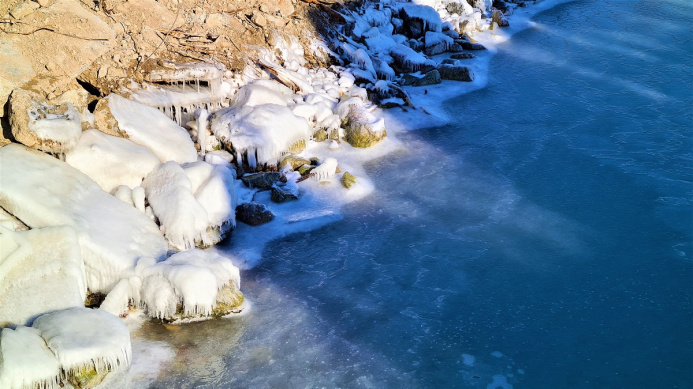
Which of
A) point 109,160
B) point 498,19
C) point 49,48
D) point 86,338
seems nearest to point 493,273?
point 86,338

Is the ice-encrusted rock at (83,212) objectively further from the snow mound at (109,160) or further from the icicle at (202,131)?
the icicle at (202,131)

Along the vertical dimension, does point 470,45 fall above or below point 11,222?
below

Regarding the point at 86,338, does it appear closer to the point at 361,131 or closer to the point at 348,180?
the point at 348,180

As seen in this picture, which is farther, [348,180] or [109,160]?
[348,180]

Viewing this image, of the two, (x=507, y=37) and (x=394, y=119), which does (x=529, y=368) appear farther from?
(x=507, y=37)

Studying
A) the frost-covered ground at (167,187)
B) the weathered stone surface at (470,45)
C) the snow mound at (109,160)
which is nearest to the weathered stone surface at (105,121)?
the frost-covered ground at (167,187)

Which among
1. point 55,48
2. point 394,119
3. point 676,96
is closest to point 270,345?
point 55,48
